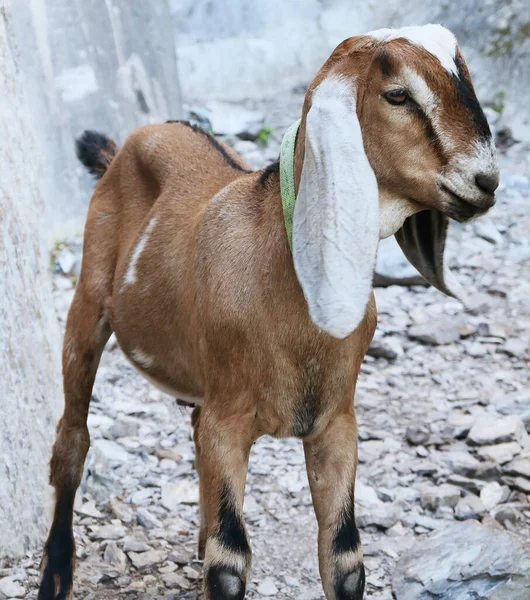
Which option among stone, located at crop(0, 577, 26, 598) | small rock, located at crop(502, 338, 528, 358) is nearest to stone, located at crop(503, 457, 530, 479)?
small rock, located at crop(502, 338, 528, 358)

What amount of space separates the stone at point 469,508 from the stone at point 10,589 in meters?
1.95

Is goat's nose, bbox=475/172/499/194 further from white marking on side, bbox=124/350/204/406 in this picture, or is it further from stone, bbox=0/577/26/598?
stone, bbox=0/577/26/598

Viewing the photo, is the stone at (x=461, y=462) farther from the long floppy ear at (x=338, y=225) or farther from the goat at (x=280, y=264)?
the long floppy ear at (x=338, y=225)

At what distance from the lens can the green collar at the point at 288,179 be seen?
271cm

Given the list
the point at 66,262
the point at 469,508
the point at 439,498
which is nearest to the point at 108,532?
the point at 439,498

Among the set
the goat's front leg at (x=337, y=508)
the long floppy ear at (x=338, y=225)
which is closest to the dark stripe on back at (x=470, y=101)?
the long floppy ear at (x=338, y=225)

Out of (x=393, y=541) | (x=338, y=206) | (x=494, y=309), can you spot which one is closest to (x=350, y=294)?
(x=338, y=206)

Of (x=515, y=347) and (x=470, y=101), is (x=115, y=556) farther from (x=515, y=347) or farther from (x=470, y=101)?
(x=515, y=347)

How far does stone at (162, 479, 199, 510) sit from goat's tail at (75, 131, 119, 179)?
5.02ft

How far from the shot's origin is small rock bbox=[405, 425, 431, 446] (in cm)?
509

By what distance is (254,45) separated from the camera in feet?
39.7

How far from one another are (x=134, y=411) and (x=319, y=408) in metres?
2.73

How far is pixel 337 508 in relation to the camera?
2.98m

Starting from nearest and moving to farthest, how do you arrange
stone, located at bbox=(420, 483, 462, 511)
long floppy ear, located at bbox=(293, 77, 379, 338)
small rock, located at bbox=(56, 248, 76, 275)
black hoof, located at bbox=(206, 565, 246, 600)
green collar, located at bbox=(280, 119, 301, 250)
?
long floppy ear, located at bbox=(293, 77, 379, 338), green collar, located at bbox=(280, 119, 301, 250), black hoof, located at bbox=(206, 565, 246, 600), stone, located at bbox=(420, 483, 462, 511), small rock, located at bbox=(56, 248, 76, 275)
